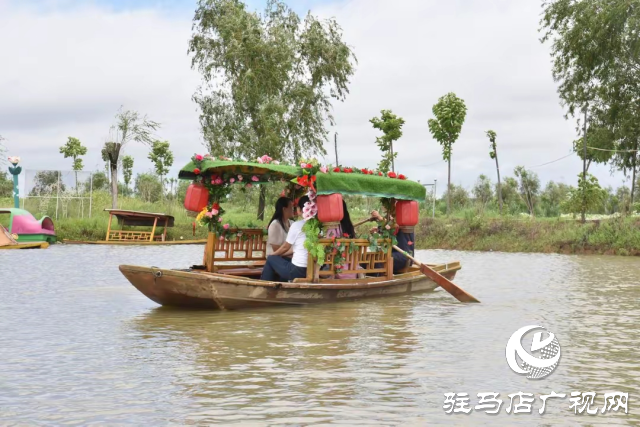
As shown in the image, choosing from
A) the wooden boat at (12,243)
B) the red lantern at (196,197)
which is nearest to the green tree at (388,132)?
the wooden boat at (12,243)

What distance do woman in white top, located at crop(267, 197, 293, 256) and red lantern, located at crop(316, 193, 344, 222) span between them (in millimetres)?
1230

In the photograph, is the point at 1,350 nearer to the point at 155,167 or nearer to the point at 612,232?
the point at 612,232

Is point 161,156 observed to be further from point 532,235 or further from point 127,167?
point 532,235

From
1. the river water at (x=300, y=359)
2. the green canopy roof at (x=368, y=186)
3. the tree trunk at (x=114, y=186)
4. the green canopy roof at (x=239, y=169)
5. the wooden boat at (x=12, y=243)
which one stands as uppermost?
the tree trunk at (x=114, y=186)

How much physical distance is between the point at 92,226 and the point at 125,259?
432 inches

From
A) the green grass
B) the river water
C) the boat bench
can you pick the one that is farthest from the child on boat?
the green grass

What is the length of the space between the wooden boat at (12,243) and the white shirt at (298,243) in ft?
60.8

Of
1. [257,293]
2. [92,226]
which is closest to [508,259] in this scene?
[257,293]

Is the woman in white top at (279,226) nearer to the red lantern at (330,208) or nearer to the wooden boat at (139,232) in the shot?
the red lantern at (330,208)

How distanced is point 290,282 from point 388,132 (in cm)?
2802

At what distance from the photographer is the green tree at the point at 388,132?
37.9 meters

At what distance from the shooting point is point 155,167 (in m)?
52.8

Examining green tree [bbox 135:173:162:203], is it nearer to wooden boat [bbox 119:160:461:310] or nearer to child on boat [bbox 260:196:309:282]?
wooden boat [bbox 119:160:461:310]

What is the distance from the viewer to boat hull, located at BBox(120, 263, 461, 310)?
10117 millimetres
